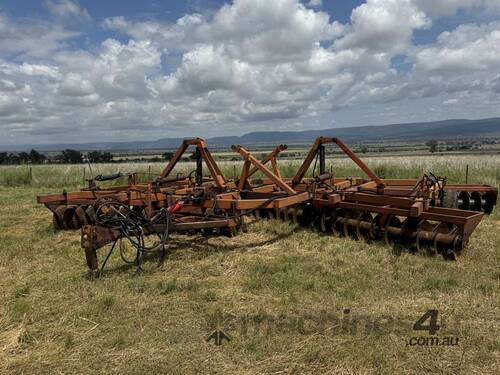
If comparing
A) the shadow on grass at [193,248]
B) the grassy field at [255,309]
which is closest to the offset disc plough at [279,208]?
the shadow on grass at [193,248]

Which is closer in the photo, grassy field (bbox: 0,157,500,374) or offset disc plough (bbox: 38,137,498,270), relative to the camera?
grassy field (bbox: 0,157,500,374)

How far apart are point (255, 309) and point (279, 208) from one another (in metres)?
3.16

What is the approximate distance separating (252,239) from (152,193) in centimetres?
198

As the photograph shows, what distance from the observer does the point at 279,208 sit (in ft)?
24.1

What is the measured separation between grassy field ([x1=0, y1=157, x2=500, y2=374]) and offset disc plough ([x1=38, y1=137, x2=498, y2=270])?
0.38m

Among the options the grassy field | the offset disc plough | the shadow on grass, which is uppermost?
the offset disc plough

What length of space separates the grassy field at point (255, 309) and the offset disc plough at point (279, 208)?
38 cm

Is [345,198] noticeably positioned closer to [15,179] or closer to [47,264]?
[47,264]

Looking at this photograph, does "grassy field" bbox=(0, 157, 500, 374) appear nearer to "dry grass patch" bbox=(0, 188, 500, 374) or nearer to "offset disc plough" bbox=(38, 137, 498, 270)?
"dry grass patch" bbox=(0, 188, 500, 374)

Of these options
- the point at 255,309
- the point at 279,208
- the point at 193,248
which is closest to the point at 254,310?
the point at 255,309

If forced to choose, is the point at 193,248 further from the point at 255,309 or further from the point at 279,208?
the point at 255,309

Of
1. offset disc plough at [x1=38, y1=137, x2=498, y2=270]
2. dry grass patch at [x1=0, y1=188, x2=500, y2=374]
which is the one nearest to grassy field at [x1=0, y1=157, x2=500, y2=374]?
dry grass patch at [x1=0, y1=188, x2=500, y2=374]

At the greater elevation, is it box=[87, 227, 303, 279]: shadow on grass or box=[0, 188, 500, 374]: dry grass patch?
box=[87, 227, 303, 279]: shadow on grass

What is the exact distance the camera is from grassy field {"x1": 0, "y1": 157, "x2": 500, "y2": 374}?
132 inches
